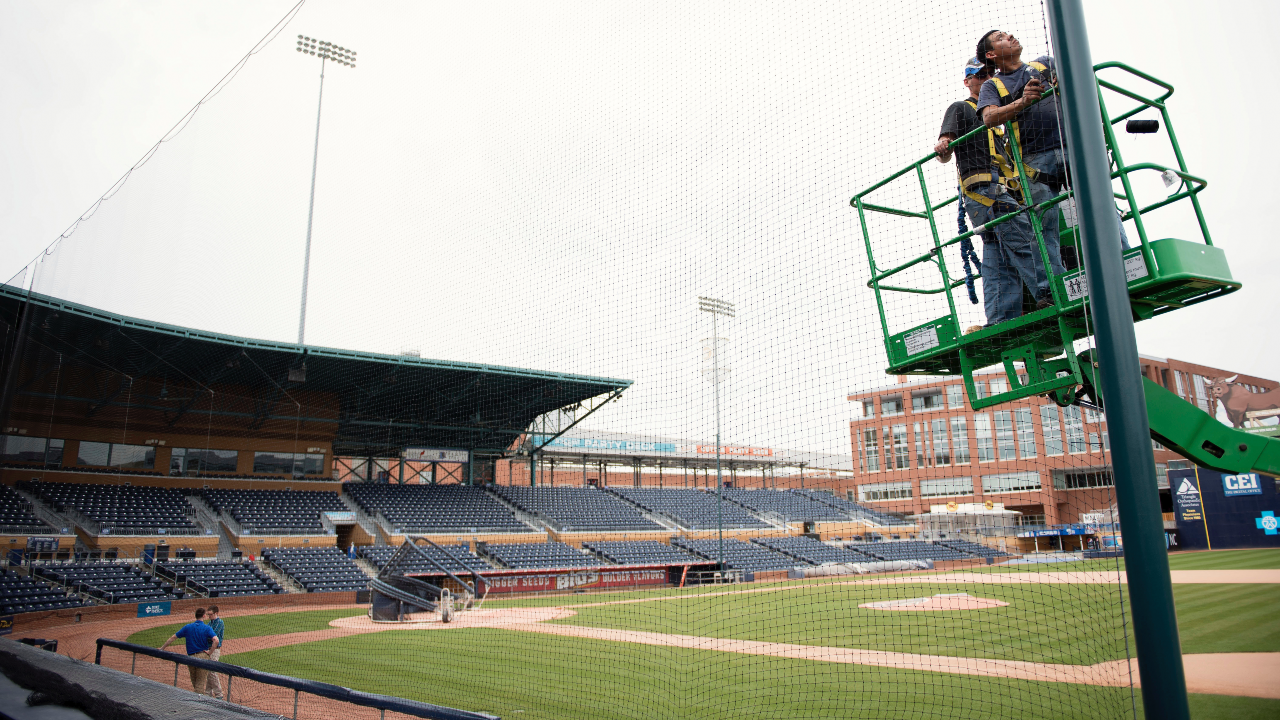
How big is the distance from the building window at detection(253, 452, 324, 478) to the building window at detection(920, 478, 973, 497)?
28.7 metres

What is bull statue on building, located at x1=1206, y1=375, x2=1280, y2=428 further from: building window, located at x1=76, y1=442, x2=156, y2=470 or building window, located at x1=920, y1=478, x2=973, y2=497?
building window, located at x1=76, y1=442, x2=156, y2=470

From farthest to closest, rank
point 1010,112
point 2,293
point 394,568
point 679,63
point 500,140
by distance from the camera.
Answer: point 394,568
point 2,293
point 500,140
point 679,63
point 1010,112

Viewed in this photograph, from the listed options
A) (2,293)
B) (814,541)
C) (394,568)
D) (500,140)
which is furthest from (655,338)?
(814,541)

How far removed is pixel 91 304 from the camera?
521 inches

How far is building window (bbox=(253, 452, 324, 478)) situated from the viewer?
26719 millimetres

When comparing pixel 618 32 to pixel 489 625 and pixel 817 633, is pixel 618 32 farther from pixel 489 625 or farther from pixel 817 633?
pixel 489 625

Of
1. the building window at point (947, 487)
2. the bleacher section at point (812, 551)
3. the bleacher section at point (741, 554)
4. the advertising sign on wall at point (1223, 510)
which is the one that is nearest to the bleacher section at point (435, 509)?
the bleacher section at point (741, 554)

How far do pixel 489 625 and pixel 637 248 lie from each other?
1048 cm

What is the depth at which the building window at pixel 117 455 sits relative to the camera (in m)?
22.9

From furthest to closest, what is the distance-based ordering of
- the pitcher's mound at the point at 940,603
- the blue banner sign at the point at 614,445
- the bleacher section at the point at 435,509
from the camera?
the blue banner sign at the point at 614,445 < the bleacher section at the point at 435,509 < the pitcher's mound at the point at 940,603

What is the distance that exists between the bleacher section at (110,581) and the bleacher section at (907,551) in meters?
25.2

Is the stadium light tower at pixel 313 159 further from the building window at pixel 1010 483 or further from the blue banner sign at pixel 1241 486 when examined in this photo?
the blue banner sign at pixel 1241 486

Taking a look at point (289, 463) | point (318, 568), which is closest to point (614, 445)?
point (289, 463)

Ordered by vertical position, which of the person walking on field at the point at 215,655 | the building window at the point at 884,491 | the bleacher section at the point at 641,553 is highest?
the building window at the point at 884,491
